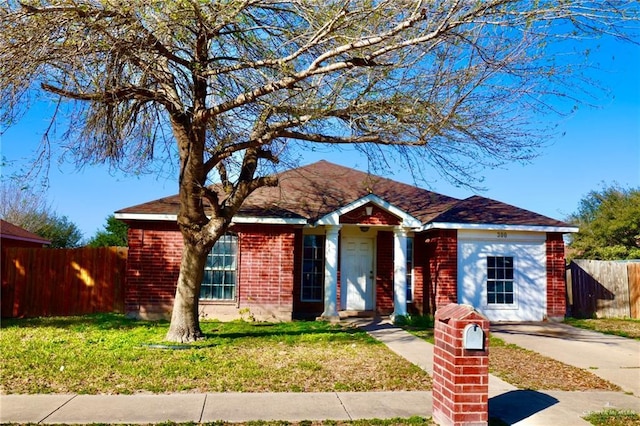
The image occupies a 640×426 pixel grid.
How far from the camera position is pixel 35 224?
3534 centimetres

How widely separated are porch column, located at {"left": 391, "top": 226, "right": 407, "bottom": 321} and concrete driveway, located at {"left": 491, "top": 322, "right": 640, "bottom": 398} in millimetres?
2415

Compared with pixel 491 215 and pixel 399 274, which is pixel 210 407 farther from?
pixel 491 215

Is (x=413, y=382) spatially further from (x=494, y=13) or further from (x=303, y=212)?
(x=303, y=212)

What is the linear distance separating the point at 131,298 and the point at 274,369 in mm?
7551

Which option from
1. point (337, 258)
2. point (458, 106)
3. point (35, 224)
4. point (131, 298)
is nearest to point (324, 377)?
point (458, 106)

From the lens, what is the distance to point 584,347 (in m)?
11.4

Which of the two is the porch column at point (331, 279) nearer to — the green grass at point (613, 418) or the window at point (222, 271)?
the window at point (222, 271)

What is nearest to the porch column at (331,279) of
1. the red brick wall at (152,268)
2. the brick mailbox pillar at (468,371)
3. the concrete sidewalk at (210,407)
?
the red brick wall at (152,268)

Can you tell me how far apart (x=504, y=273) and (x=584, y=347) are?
4.43 metres

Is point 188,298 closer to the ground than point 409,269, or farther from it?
closer to the ground

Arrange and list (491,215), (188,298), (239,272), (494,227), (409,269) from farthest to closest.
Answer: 1. (409,269)
2. (491,215)
3. (494,227)
4. (239,272)
5. (188,298)

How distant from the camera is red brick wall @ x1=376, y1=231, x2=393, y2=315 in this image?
650 inches

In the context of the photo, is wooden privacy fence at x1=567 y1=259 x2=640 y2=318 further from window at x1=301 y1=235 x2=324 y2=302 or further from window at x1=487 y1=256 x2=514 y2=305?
window at x1=301 y1=235 x2=324 y2=302

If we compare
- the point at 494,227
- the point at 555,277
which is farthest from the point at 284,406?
the point at 555,277
